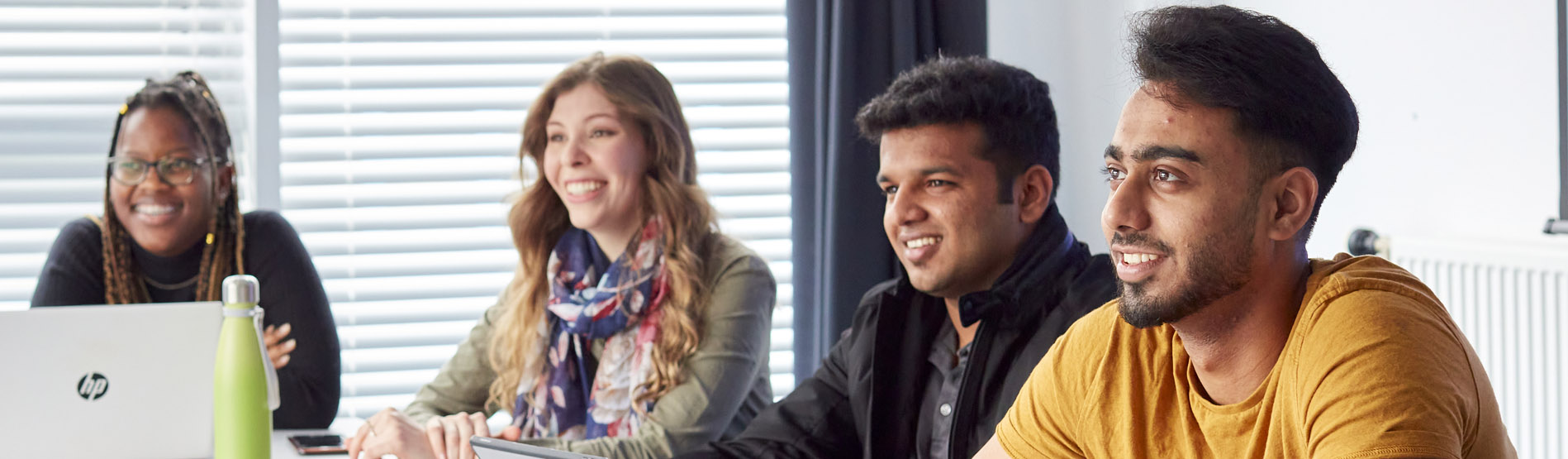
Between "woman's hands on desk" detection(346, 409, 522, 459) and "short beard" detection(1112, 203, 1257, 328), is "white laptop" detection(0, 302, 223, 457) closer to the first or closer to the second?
"woman's hands on desk" detection(346, 409, 522, 459)

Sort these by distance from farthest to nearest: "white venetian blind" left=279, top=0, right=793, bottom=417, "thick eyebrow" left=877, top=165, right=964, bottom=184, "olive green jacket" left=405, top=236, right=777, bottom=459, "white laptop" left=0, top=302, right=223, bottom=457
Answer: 1. "white venetian blind" left=279, top=0, right=793, bottom=417
2. "olive green jacket" left=405, top=236, right=777, bottom=459
3. "thick eyebrow" left=877, top=165, right=964, bottom=184
4. "white laptop" left=0, top=302, right=223, bottom=457

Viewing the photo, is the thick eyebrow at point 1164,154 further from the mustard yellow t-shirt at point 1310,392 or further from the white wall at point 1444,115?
the white wall at point 1444,115

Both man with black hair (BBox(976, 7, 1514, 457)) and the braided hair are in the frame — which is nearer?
man with black hair (BBox(976, 7, 1514, 457))

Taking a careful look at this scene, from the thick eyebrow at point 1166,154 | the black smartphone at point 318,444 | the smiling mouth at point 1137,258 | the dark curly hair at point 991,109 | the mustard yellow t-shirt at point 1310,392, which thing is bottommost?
the black smartphone at point 318,444

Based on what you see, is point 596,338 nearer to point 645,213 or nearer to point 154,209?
point 645,213

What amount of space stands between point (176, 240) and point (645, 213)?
874mm

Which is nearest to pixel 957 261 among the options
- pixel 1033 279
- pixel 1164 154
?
pixel 1033 279

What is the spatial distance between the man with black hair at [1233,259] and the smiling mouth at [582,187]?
1.21m

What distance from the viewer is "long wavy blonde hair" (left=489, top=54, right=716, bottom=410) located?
219cm

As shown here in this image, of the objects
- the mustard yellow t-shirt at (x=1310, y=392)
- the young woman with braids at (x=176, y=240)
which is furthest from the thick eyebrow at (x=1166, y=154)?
the young woman with braids at (x=176, y=240)

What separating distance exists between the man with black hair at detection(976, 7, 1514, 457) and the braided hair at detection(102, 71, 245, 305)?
1.79 meters

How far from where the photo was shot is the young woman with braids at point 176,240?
225cm

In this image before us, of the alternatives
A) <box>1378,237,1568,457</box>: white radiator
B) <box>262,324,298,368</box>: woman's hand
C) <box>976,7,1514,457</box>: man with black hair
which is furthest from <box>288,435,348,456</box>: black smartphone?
<box>1378,237,1568,457</box>: white radiator

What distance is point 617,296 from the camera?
7.31 ft
